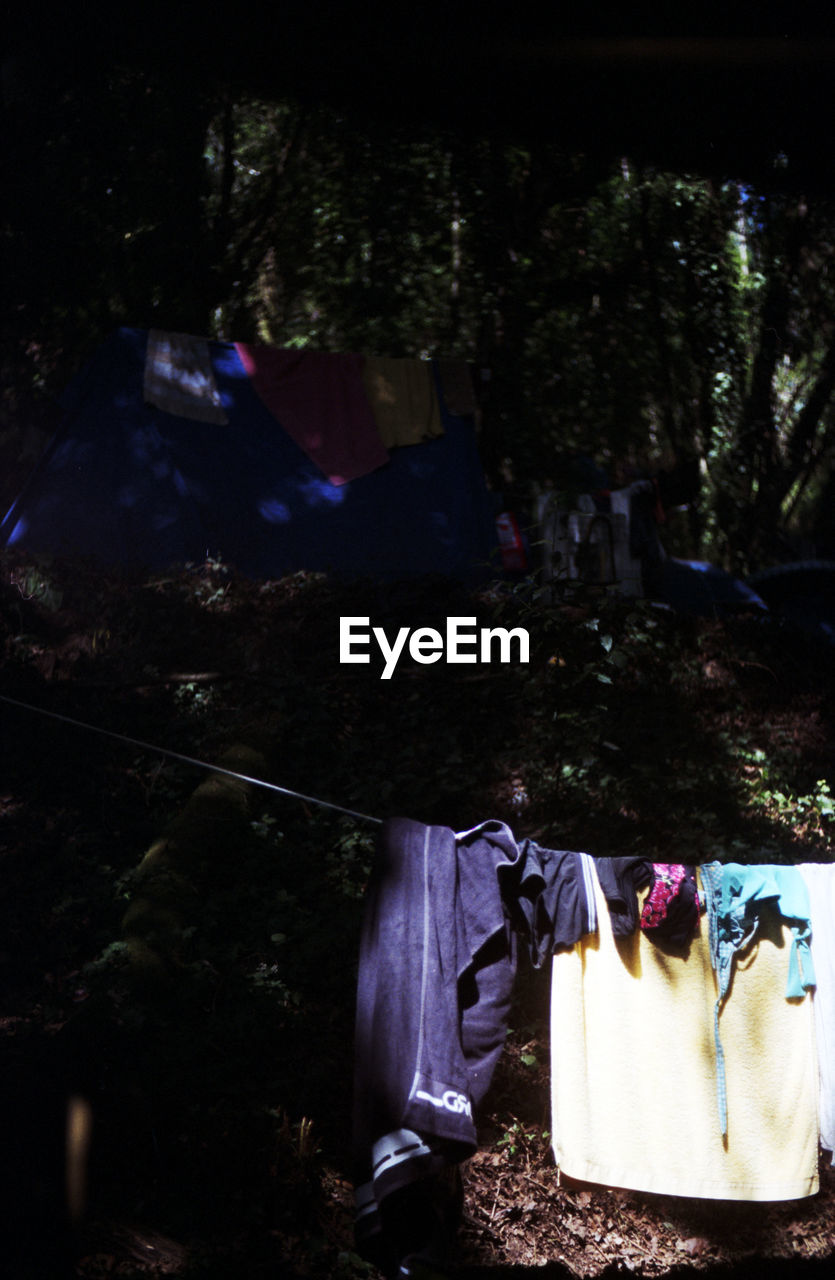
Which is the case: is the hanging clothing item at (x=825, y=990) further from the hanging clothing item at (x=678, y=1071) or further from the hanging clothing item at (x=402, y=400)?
the hanging clothing item at (x=402, y=400)

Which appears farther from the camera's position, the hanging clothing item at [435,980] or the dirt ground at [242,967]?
the dirt ground at [242,967]

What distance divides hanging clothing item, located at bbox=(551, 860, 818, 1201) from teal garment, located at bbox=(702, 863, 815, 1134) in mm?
29

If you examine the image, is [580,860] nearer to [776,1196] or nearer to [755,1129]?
[755,1129]

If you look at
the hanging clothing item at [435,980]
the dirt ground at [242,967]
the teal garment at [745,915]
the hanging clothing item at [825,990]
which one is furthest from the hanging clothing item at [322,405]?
the hanging clothing item at [825,990]

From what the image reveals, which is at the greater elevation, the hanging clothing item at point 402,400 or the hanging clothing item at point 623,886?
the hanging clothing item at point 402,400

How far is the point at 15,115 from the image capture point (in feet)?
26.1

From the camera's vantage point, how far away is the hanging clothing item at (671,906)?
2.98 m

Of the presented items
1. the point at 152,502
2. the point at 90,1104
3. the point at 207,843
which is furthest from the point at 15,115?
the point at 90,1104

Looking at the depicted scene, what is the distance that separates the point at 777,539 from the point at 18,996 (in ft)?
33.3

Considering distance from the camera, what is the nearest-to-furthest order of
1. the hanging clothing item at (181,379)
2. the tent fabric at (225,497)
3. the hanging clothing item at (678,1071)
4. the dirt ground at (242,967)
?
the hanging clothing item at (678,1071) → the dirt ground at (242,967) → the tent fabric at (225,497) → the hanging clothing item at (181,379)

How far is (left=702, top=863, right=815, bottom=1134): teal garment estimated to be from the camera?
9.89 ft

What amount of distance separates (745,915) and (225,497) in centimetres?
512

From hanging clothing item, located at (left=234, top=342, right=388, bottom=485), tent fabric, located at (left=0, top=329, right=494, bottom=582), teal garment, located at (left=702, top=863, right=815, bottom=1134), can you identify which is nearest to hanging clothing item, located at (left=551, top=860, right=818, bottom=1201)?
teal garment, located at (left=702, top=863, right=815, bottom=1134)

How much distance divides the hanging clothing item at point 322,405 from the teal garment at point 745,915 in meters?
5.06
